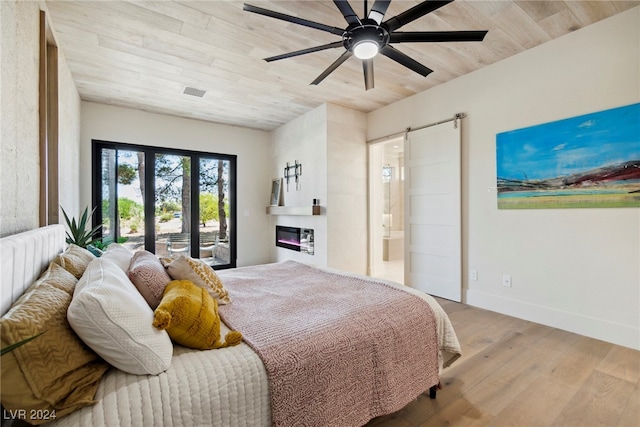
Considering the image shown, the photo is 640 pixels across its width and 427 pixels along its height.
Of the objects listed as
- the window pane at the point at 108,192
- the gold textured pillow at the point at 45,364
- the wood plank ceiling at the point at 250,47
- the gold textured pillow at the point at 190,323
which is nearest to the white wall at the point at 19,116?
the wood plank ceiling at the point at 250,47

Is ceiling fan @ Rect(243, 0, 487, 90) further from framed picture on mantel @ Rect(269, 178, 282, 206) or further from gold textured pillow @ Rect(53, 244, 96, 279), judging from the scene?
framed picture on mantel @ Rect(269, 178, 282, 206)

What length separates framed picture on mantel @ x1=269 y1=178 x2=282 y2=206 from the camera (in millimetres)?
5430

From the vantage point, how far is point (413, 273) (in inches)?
160

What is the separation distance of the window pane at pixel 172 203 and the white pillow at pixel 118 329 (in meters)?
4.10

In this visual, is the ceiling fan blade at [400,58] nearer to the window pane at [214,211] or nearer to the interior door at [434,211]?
the interior door at [434,211]

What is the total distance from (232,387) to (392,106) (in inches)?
164

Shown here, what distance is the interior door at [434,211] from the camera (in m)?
3.54

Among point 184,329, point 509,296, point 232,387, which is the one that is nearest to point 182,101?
point 184,329

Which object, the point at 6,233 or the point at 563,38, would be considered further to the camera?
the point at 563,38

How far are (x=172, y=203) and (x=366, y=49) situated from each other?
162 inches

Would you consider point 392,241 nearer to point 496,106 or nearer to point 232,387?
point 496,106

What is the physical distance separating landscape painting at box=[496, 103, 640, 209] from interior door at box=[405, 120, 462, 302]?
540 mm

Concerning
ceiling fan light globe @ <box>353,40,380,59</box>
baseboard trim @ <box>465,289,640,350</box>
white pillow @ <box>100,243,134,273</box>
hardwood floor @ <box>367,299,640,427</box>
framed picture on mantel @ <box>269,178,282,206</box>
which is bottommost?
hardwood floor @ <box>367,299,640,427</box>

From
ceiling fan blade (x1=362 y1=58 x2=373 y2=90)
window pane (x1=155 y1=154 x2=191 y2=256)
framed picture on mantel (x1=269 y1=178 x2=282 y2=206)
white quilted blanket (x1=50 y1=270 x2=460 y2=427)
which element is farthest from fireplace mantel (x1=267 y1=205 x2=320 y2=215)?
white quilted blanket (x1=50 y1=270 x2=460 y2=427)
